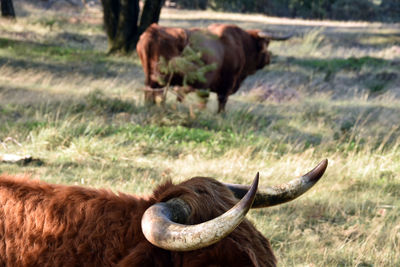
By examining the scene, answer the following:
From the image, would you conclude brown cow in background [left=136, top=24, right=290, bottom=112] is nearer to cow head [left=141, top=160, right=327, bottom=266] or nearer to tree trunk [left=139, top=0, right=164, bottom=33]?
tree trunk [left=139, top=0, right=164, bottom=33]

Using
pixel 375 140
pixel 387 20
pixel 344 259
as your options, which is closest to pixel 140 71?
pixel 375 140

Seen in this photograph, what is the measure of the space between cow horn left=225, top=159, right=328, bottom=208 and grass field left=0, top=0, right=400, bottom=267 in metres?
0.67

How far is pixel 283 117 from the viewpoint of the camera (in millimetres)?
11023

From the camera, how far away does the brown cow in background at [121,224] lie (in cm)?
232

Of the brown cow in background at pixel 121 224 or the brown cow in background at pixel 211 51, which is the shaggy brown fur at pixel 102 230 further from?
the brown cow in background at pixel 211 51

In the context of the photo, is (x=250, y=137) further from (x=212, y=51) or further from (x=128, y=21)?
(x=128, y=21)

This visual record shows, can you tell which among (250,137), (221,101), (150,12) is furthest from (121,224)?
(150,12)

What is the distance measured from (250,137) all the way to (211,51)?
8.74 ft

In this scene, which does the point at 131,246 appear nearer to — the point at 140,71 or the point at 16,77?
the point at 16,77

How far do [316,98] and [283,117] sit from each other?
2.96 meters

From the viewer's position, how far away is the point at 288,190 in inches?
107

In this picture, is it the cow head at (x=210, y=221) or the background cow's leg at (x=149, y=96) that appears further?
the background cow's leg at (x=149, y=96)

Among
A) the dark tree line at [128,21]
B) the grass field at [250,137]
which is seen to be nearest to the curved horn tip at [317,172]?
the grass field at [250,137]

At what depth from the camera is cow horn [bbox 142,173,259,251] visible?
2006 mm
